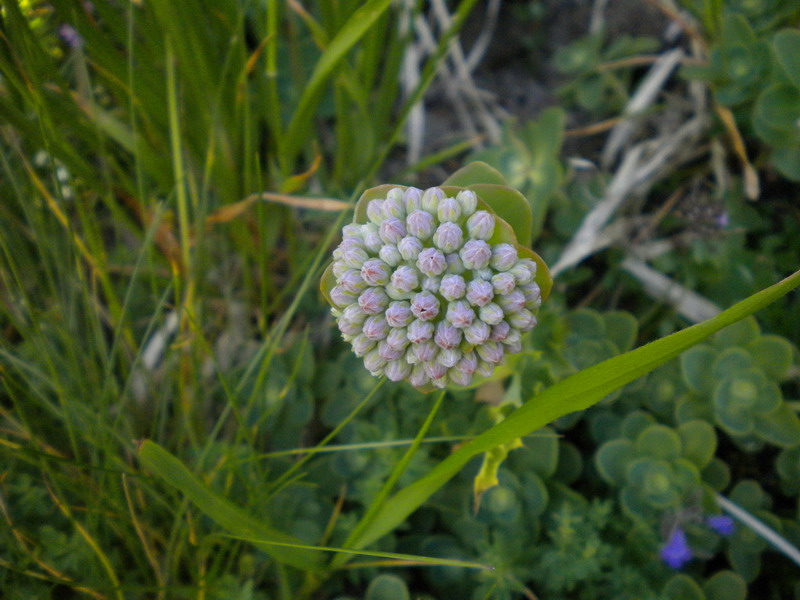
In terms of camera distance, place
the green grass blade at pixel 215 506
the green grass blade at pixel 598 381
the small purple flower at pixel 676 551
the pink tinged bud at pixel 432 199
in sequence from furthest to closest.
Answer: the small purple flower at pixel 676 551, the pink tinged bud at pixel 432 199, the green grass blade at pixel 215 506, the green grass blade at pixel 598 381

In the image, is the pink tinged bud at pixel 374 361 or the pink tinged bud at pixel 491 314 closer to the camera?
the pink tinged bud at pixel 491 314

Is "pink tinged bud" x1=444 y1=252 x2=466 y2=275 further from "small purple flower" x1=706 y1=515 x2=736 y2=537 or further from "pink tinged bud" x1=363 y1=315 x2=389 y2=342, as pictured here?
"small purple flower" x1=706 y1=515 x2=736 y2=537

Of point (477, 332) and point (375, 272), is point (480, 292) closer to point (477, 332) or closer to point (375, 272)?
point (477, 332)

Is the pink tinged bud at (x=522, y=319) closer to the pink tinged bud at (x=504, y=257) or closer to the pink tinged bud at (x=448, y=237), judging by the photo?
the pink tinged bud at (x=504, y=257)

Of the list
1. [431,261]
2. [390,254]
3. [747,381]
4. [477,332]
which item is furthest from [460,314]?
[747,381]

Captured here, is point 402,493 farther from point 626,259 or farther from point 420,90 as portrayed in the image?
point 626,259

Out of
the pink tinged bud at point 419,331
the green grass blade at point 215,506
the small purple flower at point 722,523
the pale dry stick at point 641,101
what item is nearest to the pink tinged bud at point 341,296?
the pink tinged bud at point 419,331

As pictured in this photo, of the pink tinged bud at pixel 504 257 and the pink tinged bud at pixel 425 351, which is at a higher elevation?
the pink tinged bud at pixel 504 257
